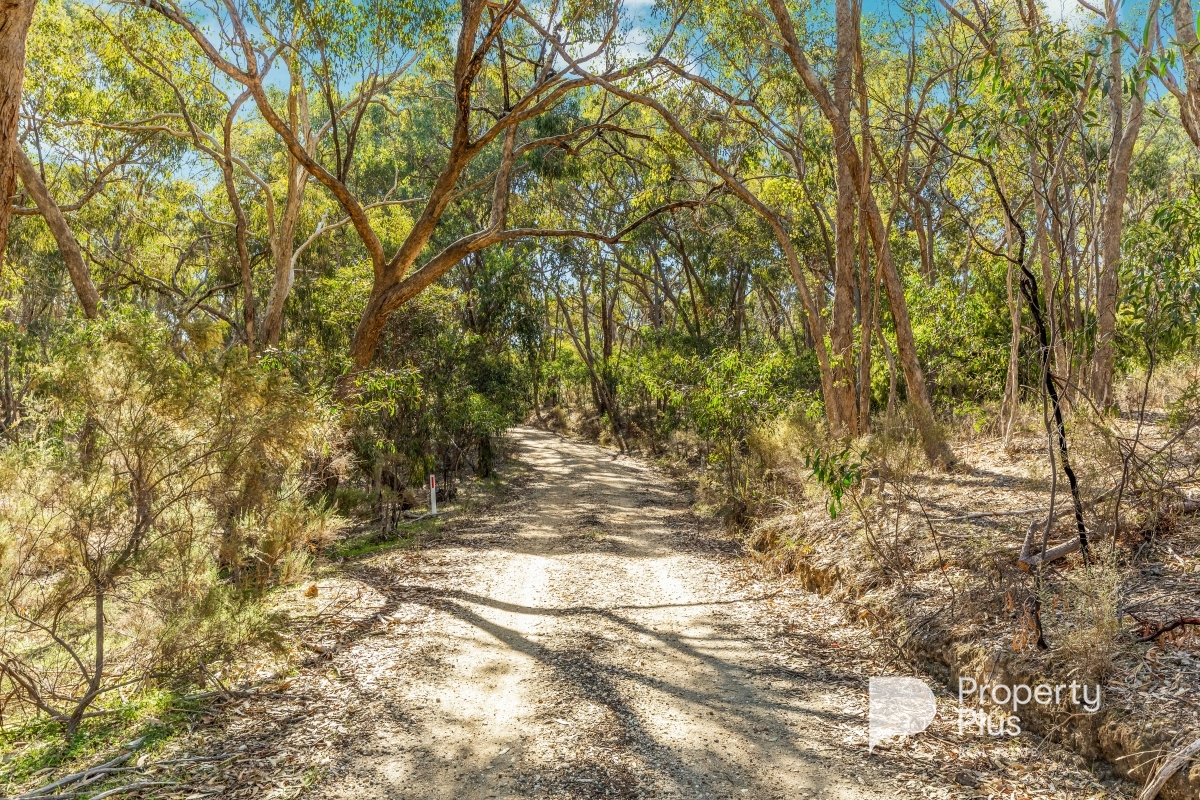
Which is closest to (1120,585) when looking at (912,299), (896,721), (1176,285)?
(896,721)

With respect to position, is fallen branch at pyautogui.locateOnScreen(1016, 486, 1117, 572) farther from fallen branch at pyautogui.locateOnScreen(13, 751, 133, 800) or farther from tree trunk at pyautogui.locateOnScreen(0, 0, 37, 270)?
tree trunk at pyautogui.locateOnScreen(0, 0, 37, 270)

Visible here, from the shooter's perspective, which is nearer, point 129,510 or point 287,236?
point 129,510

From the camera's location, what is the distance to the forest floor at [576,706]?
12.6ft

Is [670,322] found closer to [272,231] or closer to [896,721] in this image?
[272,231]

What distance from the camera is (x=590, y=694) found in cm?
502

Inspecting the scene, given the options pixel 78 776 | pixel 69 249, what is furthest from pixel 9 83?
pixel 69 249

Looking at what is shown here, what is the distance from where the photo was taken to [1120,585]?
4719mm

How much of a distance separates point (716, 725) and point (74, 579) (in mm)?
3977

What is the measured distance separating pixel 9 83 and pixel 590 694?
4567mm

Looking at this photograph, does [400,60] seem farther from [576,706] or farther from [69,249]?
[576,706]

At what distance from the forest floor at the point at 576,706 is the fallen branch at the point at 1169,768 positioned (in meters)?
0.35

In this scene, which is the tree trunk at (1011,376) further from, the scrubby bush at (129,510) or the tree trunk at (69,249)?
the tree trunk at (69,249)

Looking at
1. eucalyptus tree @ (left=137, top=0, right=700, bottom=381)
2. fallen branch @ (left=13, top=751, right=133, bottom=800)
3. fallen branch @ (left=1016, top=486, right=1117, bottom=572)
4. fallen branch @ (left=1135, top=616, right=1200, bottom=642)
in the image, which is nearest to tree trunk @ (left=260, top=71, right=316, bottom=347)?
eucalyptus tree @ (left=137, top=0, right=700, bottom=381)

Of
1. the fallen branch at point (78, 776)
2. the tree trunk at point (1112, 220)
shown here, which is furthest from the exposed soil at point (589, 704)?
the tree trunk at point (1112, 220)
